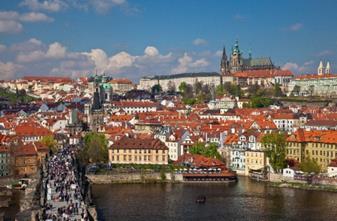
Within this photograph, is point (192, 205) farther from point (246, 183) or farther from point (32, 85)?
point (32, 85)

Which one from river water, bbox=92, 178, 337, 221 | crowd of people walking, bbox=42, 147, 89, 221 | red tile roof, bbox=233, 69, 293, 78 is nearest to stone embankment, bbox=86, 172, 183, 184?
river water, bbox=92, 178, 337, 221

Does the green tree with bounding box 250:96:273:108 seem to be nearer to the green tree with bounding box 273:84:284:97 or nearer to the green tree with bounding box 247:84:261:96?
the green tree with bounding box 273:84:284:97

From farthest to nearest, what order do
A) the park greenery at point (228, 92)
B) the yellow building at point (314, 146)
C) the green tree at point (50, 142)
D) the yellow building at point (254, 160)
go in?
the park greenery at point (228, 92), the green tree at point (50, 142), the yellow building at point (254, 160), the yellow building at point (314, 146)

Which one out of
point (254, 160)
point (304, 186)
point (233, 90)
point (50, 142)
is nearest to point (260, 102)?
point (233, 90)

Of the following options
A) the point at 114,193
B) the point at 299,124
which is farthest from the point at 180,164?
the point at 299,124

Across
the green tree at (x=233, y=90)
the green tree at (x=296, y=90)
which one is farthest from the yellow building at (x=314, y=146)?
the green tree at (x=296, y=90)

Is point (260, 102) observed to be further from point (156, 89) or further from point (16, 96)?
point (16, 96)

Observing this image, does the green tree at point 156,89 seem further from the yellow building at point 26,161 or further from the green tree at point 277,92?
the yellow building at point 26,161

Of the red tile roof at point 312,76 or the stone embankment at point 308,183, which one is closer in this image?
the stone embankment at point 308,183
